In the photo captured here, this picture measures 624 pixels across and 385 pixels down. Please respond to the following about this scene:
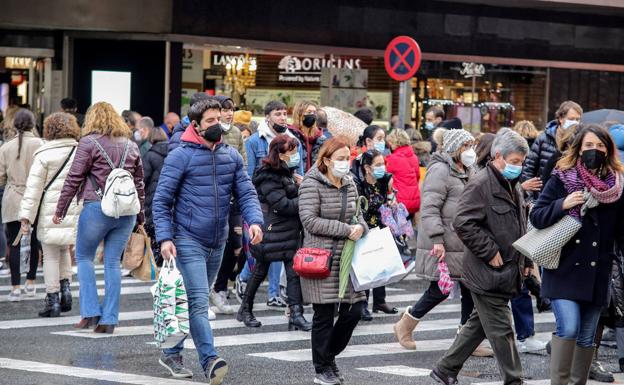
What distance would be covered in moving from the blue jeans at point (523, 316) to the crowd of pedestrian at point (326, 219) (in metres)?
0.01

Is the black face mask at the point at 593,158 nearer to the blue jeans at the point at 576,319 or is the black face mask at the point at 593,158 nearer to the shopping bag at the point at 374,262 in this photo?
the blue jeans at the point at 576,319

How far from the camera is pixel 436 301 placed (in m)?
10.3

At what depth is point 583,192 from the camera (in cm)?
803

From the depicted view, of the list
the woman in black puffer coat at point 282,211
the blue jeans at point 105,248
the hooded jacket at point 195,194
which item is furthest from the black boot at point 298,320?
the hooded jacket at point 195,194

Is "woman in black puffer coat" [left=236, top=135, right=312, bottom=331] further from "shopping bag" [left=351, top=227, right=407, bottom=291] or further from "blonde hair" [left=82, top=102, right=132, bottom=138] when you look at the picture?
"shopping bag" [left=351, top=227, right=407, bottom=291]

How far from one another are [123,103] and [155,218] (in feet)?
45.8

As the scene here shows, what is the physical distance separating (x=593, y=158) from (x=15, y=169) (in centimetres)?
704

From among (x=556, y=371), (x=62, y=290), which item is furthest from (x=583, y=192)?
(x=62, y=290)

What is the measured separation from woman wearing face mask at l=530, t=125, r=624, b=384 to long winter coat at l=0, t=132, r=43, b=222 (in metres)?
6.54

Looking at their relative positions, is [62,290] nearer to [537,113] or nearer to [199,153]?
[199,153]

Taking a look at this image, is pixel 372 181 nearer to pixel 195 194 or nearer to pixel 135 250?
pixel 135 250

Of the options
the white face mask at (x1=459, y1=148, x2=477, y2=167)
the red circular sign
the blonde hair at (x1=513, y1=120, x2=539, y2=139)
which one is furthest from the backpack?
the red circular sign

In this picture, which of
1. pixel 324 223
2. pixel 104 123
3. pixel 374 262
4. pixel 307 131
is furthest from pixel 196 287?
pixel 307 131

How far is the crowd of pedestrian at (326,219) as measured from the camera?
8180 mm
